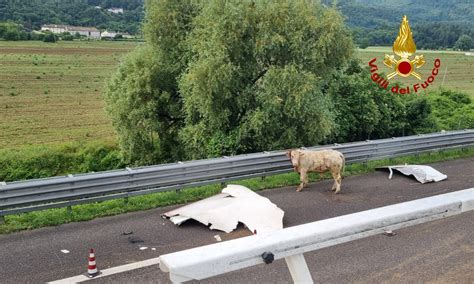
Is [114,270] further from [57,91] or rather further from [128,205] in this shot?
[57,91]

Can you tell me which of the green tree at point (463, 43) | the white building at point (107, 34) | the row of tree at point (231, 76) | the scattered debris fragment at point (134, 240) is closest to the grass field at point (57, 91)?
the row of tree at point (231, 76)

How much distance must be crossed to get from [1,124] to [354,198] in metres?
30.6

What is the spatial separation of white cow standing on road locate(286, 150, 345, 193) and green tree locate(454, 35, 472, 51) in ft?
397

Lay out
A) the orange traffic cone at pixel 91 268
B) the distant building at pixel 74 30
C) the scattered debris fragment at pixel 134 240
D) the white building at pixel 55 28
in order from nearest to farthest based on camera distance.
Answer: the orange traffic cone at pixel 91 268 < the scattered debris fragment at pixel 134 240 < the white building at pixel 55 28 < the distant building at pixel 74 30

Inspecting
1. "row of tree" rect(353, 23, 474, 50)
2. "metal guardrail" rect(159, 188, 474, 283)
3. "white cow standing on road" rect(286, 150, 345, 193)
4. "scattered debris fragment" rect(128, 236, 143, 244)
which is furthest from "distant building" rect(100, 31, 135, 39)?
"metal guardrail" rect(159, 188, 474, 283)

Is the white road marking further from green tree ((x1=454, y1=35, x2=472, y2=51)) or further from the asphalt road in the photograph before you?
green tree ((x1=454, y1=35, x2=472, y2=51))

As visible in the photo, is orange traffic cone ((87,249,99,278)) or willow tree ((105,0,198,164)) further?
willow tree ((105,0,198,164))

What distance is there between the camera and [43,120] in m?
38.0

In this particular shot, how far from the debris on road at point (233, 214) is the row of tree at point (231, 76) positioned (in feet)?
23.3

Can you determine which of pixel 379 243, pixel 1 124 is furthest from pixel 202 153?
pixel 1 124

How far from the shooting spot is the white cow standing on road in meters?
12.1

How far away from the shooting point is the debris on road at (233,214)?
30.4ft

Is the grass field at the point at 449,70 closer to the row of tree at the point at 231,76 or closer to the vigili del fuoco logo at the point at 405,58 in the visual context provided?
the vigili del fuoco logo at the point at 405,58

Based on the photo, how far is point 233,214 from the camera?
9.52 metres
